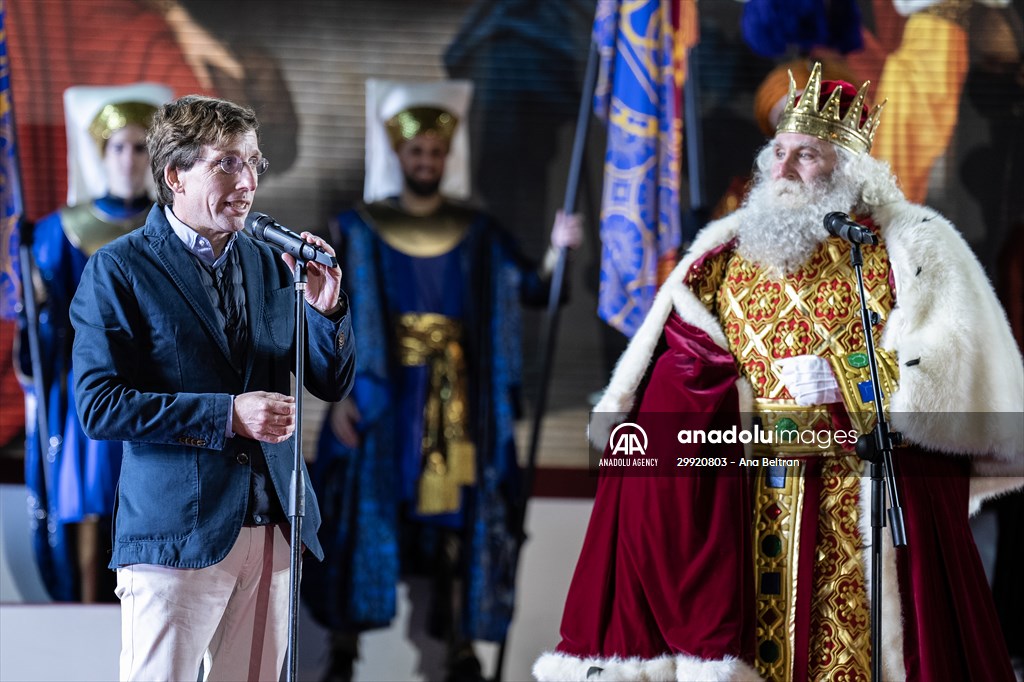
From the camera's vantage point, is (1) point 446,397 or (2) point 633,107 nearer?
(2) point 633,107

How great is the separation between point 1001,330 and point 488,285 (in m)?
2.07

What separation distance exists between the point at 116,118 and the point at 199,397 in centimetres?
246

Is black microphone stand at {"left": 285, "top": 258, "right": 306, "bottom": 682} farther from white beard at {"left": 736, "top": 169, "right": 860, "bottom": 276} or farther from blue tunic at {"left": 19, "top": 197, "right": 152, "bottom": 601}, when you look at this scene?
blue tunic at {"left": 19, "top": 197, "right": 152, "bottom": 601}

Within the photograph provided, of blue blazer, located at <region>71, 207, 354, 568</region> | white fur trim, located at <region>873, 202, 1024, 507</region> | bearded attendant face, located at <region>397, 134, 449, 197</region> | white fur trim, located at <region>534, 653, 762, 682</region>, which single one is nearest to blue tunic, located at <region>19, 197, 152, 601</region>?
bearded attendant face, located at <region>397, 134, 449, 197</region>

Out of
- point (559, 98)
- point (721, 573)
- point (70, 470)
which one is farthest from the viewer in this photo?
point (559, 98)

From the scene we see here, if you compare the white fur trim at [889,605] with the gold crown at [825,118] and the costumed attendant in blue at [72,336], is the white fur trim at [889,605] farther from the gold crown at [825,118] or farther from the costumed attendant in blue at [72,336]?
the costumed attendant in blue at [72,336]

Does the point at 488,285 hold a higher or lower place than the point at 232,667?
higher

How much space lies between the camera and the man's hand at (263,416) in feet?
6.47

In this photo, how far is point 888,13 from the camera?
15.2 ft

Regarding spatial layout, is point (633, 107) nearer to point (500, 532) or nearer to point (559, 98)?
point (559, 98)

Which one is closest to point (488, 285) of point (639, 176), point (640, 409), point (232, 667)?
point (639, 176)

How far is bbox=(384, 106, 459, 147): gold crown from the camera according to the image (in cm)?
430

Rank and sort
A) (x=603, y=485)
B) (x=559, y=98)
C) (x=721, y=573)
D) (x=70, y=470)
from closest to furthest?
(x=721, y=573) → (x=603, y=485) → (x=70, y=470) → (x=559, y=98)

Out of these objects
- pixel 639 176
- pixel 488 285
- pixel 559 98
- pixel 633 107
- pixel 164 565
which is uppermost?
pixel 559 98
